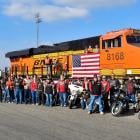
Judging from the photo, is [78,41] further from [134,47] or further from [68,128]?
[68,128]

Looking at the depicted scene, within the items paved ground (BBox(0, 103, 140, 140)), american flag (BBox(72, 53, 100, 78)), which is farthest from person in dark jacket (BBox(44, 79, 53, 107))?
paved ground (BBox(0, 103, 140, 140))

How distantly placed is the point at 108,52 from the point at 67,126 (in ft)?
30.2

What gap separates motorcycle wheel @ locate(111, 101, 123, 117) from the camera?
17.4 meters

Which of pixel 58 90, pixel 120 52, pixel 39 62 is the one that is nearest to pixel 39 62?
pixel 39 62

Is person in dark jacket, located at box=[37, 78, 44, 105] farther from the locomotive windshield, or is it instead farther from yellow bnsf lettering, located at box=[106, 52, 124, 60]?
the locomotive windshield

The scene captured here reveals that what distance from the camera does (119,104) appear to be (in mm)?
17609

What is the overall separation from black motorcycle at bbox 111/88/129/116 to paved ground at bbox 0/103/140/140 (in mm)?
298

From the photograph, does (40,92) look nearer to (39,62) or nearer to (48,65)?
(48,65)

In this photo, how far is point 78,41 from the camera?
26422mm

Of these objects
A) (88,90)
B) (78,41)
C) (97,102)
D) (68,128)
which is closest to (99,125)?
(68,128)

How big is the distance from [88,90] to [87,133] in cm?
802

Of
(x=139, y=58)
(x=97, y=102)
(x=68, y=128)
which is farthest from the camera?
(x=139, y=58)

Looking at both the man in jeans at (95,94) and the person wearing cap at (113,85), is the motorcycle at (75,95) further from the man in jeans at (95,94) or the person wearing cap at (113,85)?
the man in jeans at (95,94)

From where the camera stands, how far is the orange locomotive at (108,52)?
2122 centimetres
